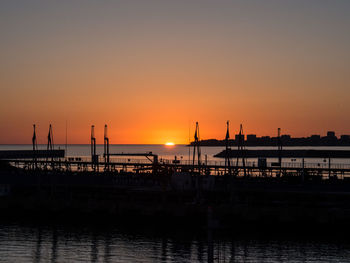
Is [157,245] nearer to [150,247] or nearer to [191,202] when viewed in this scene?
[150,247]

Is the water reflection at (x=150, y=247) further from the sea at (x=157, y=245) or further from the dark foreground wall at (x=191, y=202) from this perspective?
the dark foreground wall at (x=191, y=202)

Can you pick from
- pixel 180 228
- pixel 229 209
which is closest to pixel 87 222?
pixel 180 228

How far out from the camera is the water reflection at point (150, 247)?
54719mm

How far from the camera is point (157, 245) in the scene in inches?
2377

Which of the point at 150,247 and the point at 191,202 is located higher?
the point at 191,202

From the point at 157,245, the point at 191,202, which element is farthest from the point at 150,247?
the point at 191,202

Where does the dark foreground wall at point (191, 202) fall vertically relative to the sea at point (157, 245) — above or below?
above

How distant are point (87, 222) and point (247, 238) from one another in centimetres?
2397

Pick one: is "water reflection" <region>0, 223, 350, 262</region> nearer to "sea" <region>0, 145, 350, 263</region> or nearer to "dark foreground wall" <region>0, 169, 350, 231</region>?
"sea" <region>0, 145, 350, 263</region>

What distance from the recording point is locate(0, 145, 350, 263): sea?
54906 millimetres

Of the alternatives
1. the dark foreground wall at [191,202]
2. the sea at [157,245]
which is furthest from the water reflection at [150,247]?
the dark foreground wall at [191,202]

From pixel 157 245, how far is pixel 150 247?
1.08 metres

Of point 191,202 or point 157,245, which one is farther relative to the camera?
point 191,202

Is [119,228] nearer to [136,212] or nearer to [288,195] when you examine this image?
[136,212]
